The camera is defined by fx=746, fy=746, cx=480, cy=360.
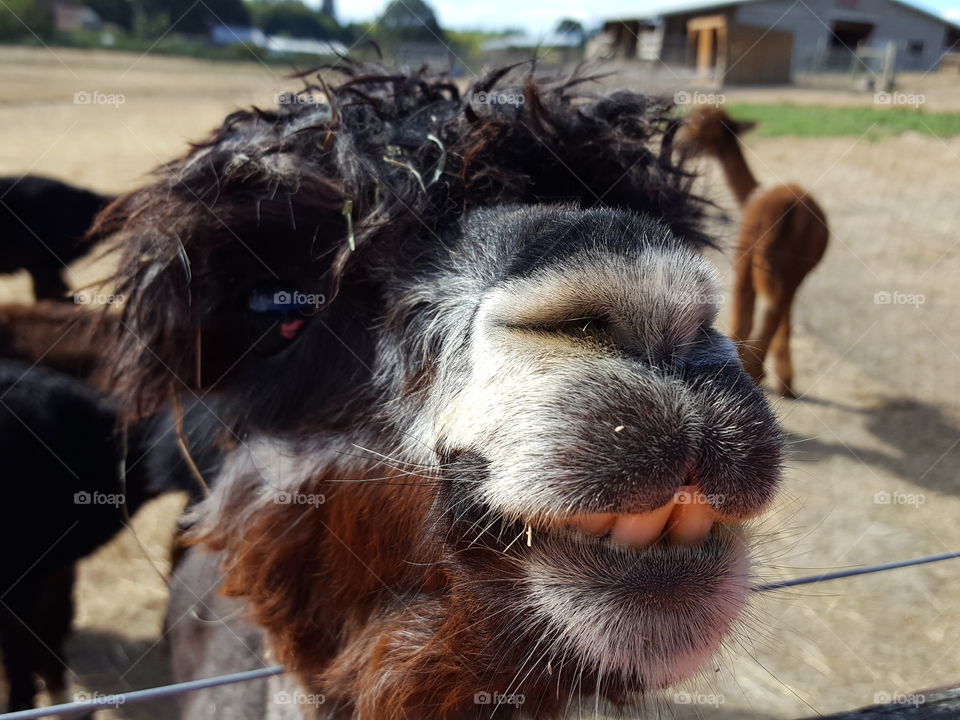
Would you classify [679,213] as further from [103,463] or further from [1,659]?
[1,659]

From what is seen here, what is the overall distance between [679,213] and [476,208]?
3.04 feet

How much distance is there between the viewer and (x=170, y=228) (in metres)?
2.13

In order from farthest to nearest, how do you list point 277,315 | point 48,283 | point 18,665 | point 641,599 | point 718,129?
point 718,129, point 48,283, point 18,665, point 277,315, point 641,599

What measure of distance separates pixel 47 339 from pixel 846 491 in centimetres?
542

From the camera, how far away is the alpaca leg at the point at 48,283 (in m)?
4.56

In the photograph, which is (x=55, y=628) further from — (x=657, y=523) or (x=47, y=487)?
(x=657, y=523)

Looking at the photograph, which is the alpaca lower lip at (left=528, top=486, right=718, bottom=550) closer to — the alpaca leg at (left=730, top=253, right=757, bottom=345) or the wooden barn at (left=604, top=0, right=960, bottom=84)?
the alpaca leg at (left=730, top=253, right=757, bottom=345)

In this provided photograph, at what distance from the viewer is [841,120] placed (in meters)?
19.6

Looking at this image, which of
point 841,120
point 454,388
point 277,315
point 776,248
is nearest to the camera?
point 454,388

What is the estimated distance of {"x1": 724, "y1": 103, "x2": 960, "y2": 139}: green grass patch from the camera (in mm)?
15617

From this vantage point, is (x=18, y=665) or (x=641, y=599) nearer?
(x=641, y=599)

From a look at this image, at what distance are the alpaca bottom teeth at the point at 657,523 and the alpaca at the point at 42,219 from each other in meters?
3.48

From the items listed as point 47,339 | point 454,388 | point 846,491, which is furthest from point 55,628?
point 846,491

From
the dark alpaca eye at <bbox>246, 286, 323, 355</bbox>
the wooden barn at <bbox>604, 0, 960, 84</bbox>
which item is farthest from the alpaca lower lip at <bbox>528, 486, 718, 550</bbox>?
the wooden barn at <bbox>604, 0, 960, 84</bbox>
